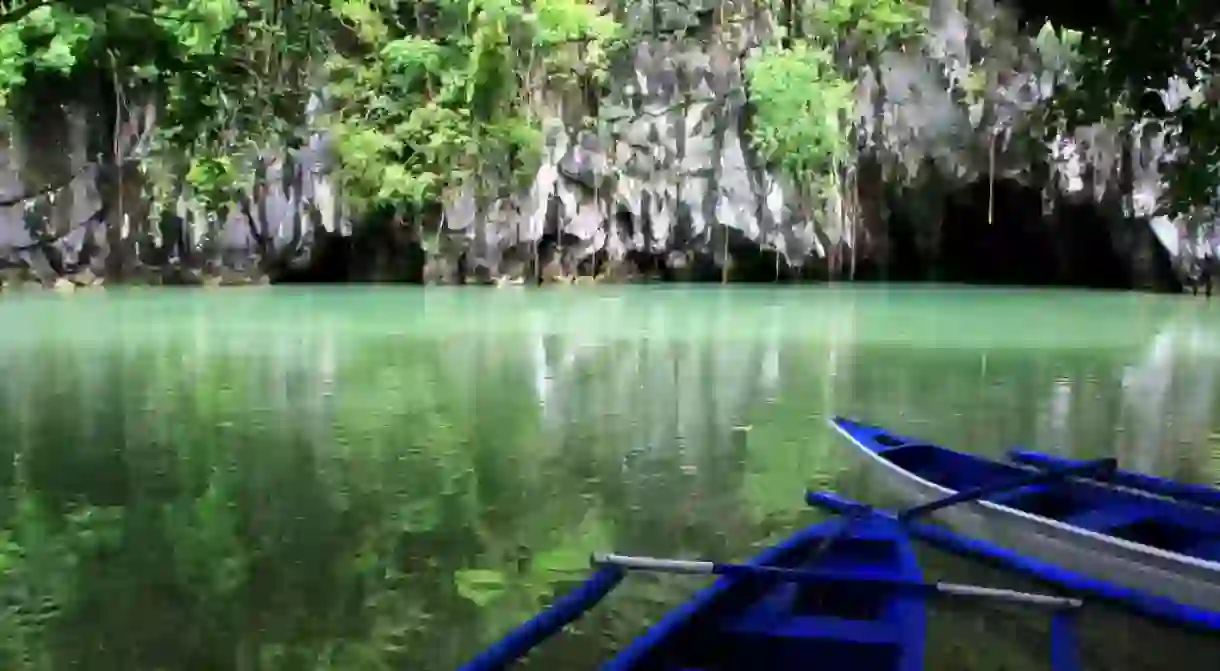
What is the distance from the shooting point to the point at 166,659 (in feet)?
10.5

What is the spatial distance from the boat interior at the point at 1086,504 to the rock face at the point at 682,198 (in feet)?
64.2

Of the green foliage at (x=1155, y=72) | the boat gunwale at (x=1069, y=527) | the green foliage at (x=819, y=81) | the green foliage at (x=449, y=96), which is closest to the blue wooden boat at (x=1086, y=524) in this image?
the boat gunwale at (x=1069, y=527)

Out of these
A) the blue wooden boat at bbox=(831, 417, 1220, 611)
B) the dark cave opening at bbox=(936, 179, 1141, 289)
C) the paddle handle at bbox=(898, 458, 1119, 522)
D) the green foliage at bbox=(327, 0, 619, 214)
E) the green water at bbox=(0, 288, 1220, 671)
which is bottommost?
the green water at bbox=(0, 288, 1220, 671)

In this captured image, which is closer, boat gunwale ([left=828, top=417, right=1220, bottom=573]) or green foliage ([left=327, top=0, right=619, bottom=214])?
boat gunwale ([left=828, top=417, right=1220, bottom=573])

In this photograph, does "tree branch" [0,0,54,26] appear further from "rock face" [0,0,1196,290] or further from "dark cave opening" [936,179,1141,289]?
"dark cave opening" [936,179,1141,289]

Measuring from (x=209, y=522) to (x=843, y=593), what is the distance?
8.24 ft

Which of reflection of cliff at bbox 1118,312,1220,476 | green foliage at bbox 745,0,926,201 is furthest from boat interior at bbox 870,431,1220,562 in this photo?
green foliage at bbox 745,0,926,201

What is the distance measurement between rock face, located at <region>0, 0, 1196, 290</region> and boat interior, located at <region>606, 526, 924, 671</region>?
21710mm

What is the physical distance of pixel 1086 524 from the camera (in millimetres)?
4078

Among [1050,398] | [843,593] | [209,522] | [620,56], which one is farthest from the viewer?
[620,56]

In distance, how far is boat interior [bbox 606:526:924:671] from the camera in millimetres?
2646

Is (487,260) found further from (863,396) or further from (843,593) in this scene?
(843,593)

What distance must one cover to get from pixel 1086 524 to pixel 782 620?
63.1 inches

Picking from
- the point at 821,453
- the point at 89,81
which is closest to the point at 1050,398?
the point at 821,453
